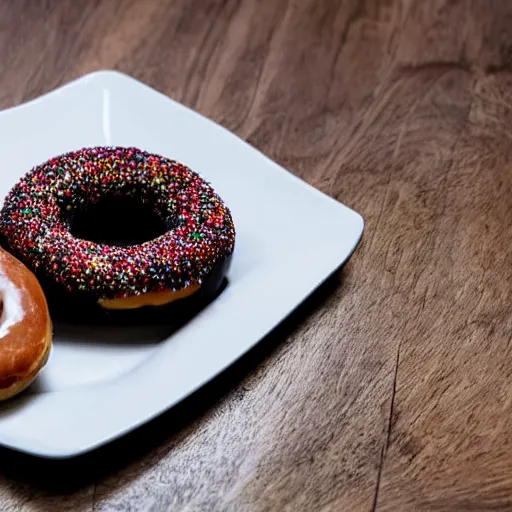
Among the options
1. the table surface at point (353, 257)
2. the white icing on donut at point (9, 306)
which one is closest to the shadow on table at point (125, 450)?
the table surface at point (353, 257)

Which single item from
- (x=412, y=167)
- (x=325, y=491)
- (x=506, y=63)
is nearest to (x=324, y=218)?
(x=412, y=167)

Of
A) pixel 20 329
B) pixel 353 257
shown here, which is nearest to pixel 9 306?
pixel 20 329

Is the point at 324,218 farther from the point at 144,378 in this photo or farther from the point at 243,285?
the point at 144,378

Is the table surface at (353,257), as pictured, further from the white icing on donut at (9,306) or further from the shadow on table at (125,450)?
the white icing on donut at (9,306)

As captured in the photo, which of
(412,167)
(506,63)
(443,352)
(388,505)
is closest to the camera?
(388,505)

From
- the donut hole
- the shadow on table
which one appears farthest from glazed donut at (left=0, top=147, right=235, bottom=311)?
the shadow on table

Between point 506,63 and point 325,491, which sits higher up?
point 506,63

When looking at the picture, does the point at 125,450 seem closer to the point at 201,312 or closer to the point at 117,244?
the point at 201,312

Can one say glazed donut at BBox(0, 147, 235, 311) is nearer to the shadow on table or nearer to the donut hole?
the donut hole
